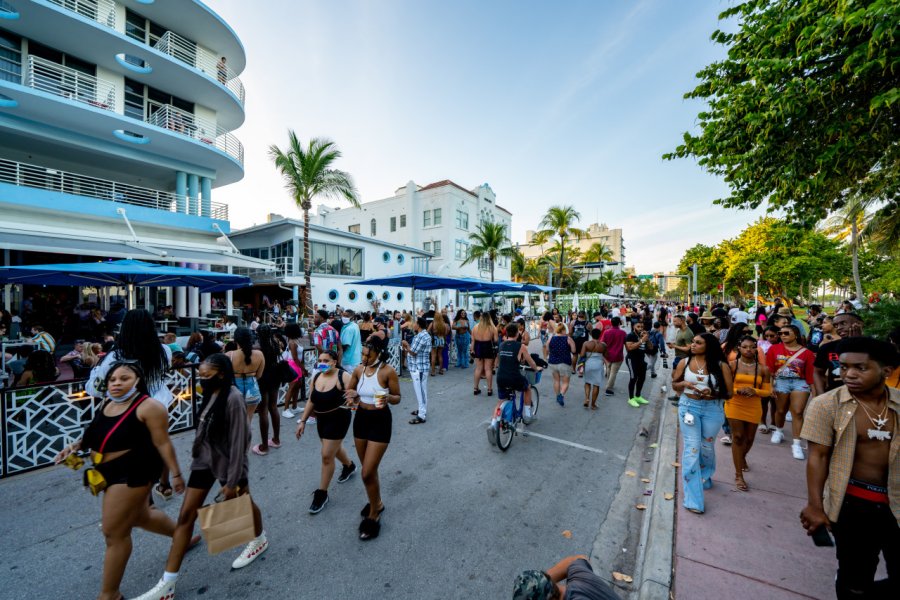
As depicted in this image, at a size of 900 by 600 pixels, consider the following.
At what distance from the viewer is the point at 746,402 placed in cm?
411

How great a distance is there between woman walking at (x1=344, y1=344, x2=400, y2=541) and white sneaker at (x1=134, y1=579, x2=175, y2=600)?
4.71 feet

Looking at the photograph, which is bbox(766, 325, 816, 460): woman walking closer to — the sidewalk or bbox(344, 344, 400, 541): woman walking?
the sidewalk

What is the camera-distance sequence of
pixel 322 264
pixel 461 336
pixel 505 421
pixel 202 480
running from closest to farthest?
pixel 202 480 < pixel 505 421 < pixel 461 336 < pixel 322 264

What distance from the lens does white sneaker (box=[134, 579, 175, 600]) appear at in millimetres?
2562

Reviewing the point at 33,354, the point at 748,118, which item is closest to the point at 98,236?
the point at 33,354

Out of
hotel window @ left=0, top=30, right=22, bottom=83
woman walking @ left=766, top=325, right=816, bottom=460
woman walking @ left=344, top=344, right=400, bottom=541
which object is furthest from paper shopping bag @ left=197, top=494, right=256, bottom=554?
hotel window @ left=0, top=30, right=22, bottom=83

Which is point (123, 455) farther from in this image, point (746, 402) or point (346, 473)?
point (746, 402)

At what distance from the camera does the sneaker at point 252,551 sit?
2996 mm

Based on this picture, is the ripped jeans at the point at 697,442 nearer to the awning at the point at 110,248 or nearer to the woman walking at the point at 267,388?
the woman walking at the point at 267,388

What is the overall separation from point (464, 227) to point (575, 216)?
35.9 ft

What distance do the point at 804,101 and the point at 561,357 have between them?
549 centimetres

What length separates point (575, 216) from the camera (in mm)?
27172

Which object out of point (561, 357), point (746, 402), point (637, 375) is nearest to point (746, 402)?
point (746, 402)

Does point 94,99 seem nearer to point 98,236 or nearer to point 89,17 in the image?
point 89,17
